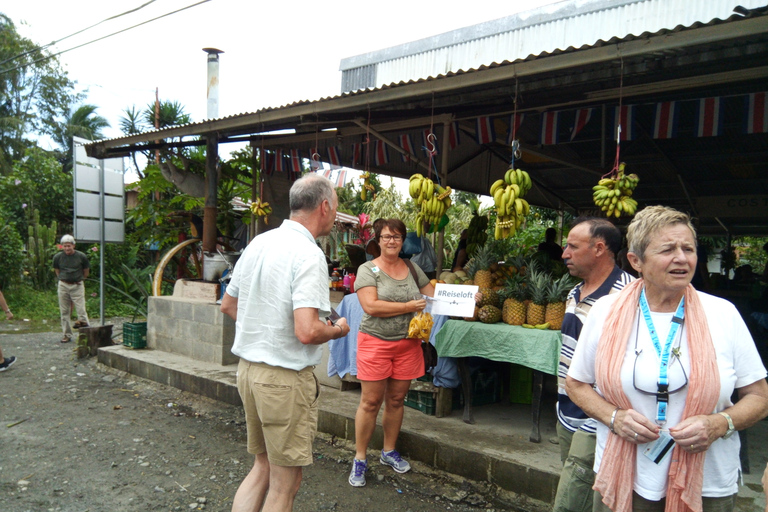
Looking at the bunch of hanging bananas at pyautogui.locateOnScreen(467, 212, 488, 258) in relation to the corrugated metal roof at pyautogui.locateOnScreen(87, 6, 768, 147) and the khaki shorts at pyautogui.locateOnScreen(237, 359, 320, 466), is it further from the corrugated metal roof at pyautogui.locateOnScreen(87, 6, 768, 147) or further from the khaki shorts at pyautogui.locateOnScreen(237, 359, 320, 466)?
the khaki shorts at pyautogui.locateOnScreen(237, 359, 320, 466)

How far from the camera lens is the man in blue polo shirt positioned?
247cm

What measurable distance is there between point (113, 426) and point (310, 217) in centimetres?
399

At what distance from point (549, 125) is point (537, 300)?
2870 millimetres

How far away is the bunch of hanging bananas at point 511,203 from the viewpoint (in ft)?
13.4

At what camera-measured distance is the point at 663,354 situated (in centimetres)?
183

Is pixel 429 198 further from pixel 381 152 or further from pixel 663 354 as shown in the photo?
pixel 381 152

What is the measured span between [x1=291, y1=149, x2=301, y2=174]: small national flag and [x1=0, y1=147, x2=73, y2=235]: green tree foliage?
438 inches

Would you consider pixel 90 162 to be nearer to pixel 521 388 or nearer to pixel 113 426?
pixel 113 426

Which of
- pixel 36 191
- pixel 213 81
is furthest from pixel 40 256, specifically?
pixel 213 81

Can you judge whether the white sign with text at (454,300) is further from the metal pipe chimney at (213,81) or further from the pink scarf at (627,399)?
the metal pipe chimney at (213,81)

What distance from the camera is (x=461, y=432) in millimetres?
4410

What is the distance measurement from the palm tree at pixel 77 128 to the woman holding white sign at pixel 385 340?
2773 centimetres

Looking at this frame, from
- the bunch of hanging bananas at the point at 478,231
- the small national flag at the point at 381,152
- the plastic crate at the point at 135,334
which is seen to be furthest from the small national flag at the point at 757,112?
the plastic crate at the point at 135,334

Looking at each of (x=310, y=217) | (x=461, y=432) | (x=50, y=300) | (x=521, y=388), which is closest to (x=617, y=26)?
(x=521, y=388)
